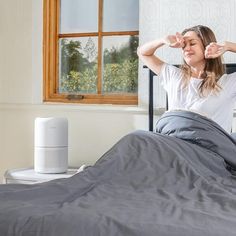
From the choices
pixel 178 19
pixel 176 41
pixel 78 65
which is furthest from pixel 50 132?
pixel 178 19

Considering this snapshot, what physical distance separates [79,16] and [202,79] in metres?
1.29

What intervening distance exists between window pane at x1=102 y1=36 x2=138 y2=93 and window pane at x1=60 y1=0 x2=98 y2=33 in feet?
0.54

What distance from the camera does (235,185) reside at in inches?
71.7

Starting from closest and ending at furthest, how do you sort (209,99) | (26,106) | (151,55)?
(209,99), (151,55), (26,106)

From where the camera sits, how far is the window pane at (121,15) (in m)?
3.29

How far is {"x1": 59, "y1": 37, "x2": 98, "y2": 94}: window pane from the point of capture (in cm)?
343

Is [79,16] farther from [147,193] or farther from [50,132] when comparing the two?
[147,193]

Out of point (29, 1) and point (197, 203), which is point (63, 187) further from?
point (29, 1)

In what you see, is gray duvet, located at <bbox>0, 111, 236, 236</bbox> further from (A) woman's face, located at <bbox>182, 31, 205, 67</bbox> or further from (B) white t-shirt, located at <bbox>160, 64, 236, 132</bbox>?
(A) woman's face, located at <bbox>182, 31, 205, 67</bbox>

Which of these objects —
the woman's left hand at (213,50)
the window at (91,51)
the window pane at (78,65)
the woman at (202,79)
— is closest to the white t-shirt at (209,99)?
the woman at (202,79)

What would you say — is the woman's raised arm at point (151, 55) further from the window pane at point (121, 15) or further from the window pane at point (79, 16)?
the window pane at point (79, 16)

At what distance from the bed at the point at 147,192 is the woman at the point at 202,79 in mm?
193

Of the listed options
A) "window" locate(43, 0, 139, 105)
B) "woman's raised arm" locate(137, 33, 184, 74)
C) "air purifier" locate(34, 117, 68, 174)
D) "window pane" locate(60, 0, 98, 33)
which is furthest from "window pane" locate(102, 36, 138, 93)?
"air purifier" locate(34, 117, 68, 174)

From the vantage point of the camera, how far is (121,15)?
10.9 ft
